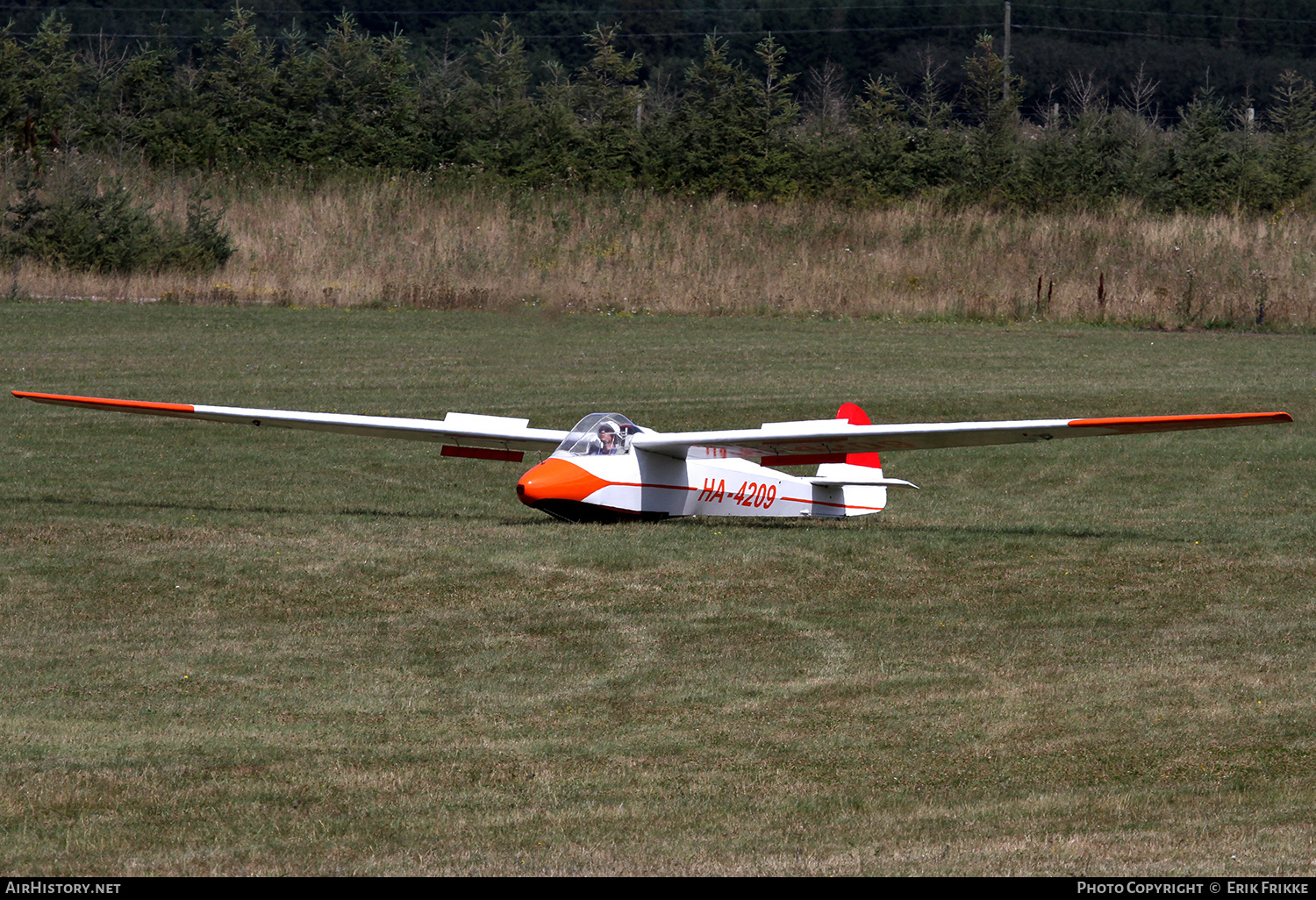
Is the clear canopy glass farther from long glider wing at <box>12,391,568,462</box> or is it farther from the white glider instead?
long glider wing at <box>12,391,568,462</box>

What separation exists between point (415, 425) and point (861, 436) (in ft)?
14.8

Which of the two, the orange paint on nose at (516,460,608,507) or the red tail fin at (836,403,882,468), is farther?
the red tail fin at (836,403,882,468)

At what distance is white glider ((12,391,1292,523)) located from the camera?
13875 mm

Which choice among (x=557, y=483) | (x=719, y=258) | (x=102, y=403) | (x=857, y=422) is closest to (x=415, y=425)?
(x=557, y=483)

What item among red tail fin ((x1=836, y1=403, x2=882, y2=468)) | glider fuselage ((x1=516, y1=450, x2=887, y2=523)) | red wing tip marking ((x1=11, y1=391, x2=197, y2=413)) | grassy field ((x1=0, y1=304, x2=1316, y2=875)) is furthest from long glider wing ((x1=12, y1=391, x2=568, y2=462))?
red tail fin ((x1=836, y1=403, x2=882, y2=468))

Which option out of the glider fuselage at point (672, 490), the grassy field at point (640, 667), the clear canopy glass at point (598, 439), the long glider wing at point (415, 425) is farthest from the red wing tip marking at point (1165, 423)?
the long glider wing at point (415, 425)

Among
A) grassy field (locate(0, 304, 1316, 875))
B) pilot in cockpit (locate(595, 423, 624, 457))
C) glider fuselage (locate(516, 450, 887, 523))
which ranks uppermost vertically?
pilot in cockpit (locate(595, 423, 624, 457))

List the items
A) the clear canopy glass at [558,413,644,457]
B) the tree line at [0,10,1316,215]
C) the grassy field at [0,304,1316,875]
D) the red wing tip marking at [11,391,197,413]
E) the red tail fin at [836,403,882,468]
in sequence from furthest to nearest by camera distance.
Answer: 1. the tree line at [0,10,1316,215]
2. the red wing tip marking at [11,391,197,413]
3. the red tail fin at [836,403,882,468]
4. the clear canopy glass at [558,413,644,457]
5. the grassy field at [0,304,1316,875]

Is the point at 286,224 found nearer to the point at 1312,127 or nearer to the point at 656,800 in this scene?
the point at 1312,127

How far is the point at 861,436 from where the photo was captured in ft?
45.5

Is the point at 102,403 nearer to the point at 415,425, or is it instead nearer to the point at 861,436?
the point at 415,425

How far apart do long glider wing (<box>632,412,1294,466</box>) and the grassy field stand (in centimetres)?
82

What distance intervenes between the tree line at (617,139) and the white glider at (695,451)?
93.9 feet

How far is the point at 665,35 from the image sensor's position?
10525cm
